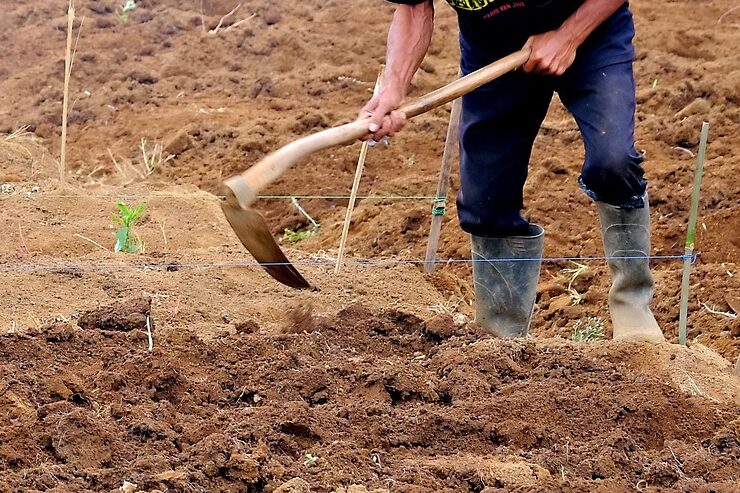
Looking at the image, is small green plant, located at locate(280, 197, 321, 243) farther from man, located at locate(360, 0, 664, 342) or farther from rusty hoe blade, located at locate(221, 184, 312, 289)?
rusty hoe blade, located at locate(221, 184, 312, 289)

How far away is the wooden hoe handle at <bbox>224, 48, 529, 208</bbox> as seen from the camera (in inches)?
133

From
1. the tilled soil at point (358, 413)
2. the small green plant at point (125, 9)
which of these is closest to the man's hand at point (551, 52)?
the tilled soil at point (358, 413)

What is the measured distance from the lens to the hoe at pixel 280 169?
339 cm

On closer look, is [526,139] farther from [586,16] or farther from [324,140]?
[324,140]

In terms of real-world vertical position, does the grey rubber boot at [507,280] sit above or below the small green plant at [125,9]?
below

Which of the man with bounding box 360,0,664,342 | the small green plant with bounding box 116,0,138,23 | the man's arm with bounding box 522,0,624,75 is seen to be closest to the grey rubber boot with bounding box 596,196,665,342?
the man with bounding box 360,0,664,342

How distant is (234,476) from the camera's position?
2994 millimetres

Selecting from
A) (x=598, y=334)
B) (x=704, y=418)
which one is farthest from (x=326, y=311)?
(x=704, y=418)

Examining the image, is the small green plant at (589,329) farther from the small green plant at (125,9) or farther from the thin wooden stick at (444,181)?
the small green plant at (125,9)

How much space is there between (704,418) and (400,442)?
897 mm

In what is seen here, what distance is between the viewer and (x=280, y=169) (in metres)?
3.44

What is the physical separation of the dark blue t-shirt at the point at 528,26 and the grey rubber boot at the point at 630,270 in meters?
0.53

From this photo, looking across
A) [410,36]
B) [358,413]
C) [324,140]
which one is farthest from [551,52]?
[358,413]

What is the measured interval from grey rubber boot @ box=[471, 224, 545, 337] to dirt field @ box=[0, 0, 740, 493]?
208 mm
